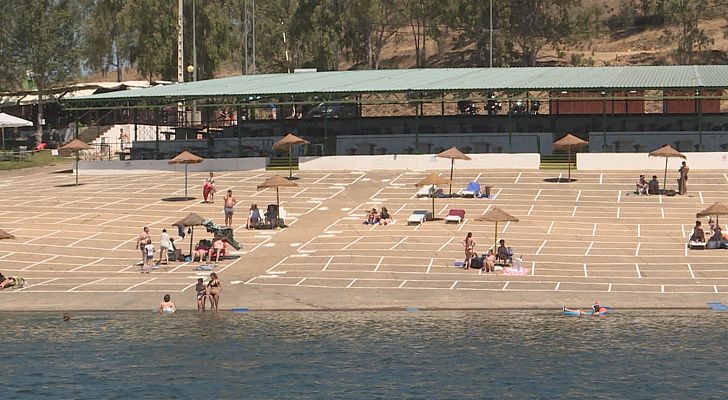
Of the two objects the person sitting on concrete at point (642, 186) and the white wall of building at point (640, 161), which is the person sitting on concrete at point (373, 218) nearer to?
the person sitting on concrete at point (642, 186)

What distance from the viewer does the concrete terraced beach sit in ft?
118

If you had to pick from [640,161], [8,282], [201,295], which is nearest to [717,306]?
[201,295]

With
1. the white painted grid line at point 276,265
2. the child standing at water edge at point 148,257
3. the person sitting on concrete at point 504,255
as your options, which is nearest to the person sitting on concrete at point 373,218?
the white painted grid line at point 276,265

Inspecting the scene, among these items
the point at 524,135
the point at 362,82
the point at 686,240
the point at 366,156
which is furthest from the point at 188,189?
the point at 686,240

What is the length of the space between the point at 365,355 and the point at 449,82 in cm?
3482

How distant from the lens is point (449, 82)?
210ft

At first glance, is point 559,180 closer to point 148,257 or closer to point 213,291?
point 148,257

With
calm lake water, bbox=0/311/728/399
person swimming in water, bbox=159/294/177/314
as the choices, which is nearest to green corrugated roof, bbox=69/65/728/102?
calm lake water, bbox=0/311/728/399

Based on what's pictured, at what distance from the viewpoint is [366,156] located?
60.2 meters

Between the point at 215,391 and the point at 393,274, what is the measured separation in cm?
1125

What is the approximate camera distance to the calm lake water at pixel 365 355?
28312 millimetres

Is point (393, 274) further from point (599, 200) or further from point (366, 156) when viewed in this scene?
point (366, 156)

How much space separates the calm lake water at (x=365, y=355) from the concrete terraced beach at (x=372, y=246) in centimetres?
127

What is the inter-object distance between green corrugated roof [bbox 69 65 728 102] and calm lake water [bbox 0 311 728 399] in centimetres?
2725
